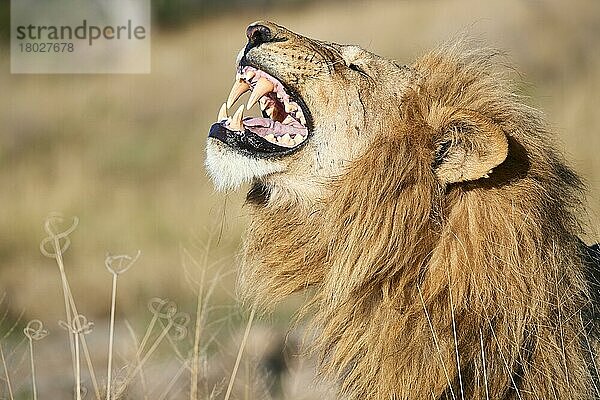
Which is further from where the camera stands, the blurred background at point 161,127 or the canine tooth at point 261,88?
the blurred background at point 161,127

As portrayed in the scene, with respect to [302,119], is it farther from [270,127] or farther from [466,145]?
[466,145]

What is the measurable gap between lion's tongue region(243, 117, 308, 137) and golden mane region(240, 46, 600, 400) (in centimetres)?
25

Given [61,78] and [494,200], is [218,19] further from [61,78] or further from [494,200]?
[494,200]

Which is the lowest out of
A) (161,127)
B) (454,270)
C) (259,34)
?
(161,127)

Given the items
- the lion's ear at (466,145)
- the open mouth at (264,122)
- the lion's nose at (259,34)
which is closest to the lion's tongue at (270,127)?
the open mouth at (264,122)

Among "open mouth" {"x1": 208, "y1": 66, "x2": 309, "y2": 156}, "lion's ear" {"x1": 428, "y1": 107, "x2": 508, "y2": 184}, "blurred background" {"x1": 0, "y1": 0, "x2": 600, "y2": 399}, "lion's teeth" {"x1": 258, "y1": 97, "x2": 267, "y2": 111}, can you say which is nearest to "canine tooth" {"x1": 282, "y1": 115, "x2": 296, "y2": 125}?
"open mouth" {"x1": 208, "y1": 66, "x2": 309, "y2": 156}

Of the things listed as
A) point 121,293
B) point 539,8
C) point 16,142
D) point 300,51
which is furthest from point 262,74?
point 539,8

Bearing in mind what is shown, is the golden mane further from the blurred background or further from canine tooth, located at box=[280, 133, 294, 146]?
the blurred background

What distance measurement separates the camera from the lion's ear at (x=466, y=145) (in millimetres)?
3340

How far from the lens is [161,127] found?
46.8 ft

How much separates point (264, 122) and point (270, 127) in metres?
0.03

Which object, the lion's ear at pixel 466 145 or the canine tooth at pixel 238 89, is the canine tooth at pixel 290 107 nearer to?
the canine tooth at pixel 238 89

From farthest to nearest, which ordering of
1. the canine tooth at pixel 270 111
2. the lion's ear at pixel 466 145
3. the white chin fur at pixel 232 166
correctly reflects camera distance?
the canine tooth at pixel 270 111 → the white chin fur at pixel 232 166 → the lion's ear at pixel 466 145

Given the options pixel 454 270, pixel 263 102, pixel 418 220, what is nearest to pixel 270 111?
pixel 263 102
